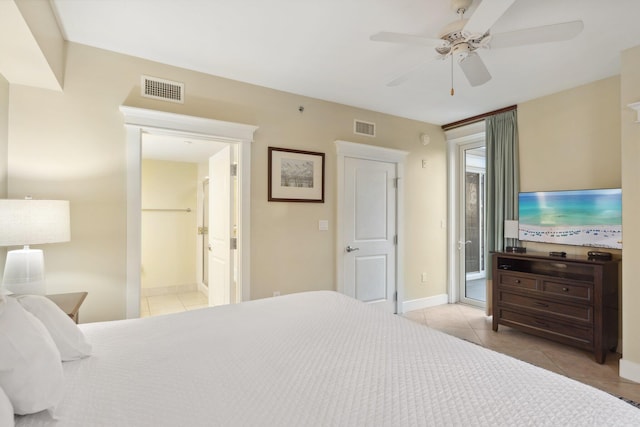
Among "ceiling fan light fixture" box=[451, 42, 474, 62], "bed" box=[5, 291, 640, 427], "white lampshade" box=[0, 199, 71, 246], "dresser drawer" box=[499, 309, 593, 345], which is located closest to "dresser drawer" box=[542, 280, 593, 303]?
"dresser drawer" box=[499, 309, 593, 345]

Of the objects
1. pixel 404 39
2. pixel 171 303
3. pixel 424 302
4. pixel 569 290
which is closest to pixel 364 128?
pixel 404 39

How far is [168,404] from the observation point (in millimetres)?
967

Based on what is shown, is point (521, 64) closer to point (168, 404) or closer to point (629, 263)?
point (629, 263)

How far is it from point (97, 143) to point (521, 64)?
3547 millimetres

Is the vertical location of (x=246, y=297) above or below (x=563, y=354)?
above

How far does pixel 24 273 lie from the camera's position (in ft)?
6.00

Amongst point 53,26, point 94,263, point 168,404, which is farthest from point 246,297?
point 53,26

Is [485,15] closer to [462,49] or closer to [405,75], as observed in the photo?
[462,49]

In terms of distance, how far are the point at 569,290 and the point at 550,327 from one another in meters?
0.43

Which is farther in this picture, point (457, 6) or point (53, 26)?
point (53, 26)

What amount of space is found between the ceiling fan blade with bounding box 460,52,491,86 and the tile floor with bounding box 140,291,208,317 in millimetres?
4117

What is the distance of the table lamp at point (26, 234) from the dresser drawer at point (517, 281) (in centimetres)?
395

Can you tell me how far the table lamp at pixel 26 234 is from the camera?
5.70 ft

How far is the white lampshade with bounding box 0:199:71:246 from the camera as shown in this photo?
1729 millimetres
